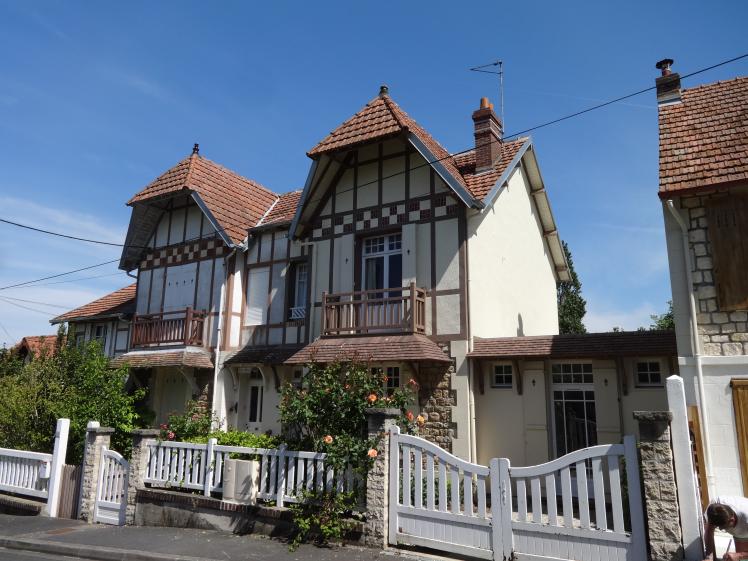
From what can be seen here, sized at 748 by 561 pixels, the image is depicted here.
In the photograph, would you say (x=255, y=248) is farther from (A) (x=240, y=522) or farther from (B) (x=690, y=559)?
(B) (x=690, y=559)

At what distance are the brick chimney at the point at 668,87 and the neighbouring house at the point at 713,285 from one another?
1852mm

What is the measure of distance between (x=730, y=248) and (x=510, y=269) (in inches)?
241

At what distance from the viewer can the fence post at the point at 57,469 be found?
11.1 m

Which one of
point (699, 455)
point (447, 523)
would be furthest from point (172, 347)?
point (699, 455)

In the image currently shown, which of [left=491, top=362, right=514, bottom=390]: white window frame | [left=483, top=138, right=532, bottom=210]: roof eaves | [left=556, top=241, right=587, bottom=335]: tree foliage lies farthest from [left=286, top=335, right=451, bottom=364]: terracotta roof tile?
[left=556, top=241, right=587, bottom=335]: tree foliage

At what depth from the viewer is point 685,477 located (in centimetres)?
574

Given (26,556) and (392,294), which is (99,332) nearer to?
(392,294)

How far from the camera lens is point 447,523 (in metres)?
7.08

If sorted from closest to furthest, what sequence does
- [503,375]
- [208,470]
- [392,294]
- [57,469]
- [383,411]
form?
[383,411], [208,470], [57,469], [503,375], [392,294]

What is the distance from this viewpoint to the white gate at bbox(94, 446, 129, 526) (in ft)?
33.8

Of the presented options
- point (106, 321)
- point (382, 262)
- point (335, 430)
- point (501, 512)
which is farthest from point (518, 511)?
point (106, 321)

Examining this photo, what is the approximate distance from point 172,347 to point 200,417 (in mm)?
2558

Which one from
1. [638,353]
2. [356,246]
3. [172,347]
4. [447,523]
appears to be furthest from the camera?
[172,347]

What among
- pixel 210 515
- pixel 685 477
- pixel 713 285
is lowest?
pixel 210 515
